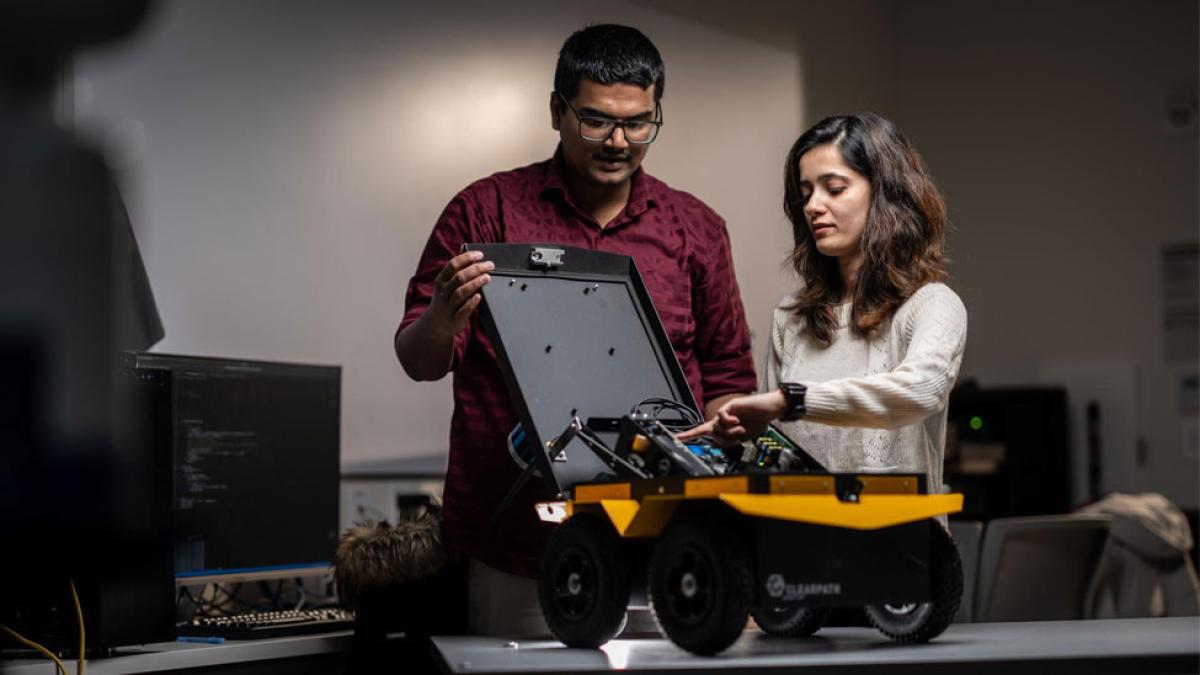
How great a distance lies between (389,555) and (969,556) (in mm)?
2148

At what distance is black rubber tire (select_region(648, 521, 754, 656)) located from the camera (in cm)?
127

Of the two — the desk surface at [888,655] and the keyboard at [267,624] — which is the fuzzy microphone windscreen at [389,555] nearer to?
the keyboard at [267,624]

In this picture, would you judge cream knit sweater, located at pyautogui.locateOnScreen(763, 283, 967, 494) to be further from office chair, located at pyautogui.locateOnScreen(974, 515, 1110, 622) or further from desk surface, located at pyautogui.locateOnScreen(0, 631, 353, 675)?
office chair, located at pyautogui.locateOnScreen(974, 515, 1110, 622)

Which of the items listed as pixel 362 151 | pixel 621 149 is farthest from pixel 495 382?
pixel 362 151

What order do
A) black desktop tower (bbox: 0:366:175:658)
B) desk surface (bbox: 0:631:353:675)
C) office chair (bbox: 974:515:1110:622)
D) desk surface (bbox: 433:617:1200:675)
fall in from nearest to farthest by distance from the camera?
black desktop tower (bbox: 0:366:175:658), desk surface (bbox: 433:617:1200:675), desk surface (bbox: 0:631:353:675), office chair (bbox: 974:515:1110:622)

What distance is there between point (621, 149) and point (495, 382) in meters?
0.35

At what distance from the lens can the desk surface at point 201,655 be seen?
6.72ft

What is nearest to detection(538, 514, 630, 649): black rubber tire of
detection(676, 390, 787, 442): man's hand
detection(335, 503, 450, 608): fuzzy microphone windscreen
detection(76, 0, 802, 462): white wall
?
detection(676, 390, 787, 442): man's hand

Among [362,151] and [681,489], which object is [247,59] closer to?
[362,151]

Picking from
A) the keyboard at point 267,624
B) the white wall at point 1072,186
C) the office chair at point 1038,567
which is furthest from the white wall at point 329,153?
the white wall at point 1072,186

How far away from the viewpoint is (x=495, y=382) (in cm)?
188

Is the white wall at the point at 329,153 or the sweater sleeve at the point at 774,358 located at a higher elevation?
the white wall at the point at 329,153

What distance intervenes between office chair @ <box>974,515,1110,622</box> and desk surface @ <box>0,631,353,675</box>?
6.54 ft

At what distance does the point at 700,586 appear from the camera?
1.31 metres
